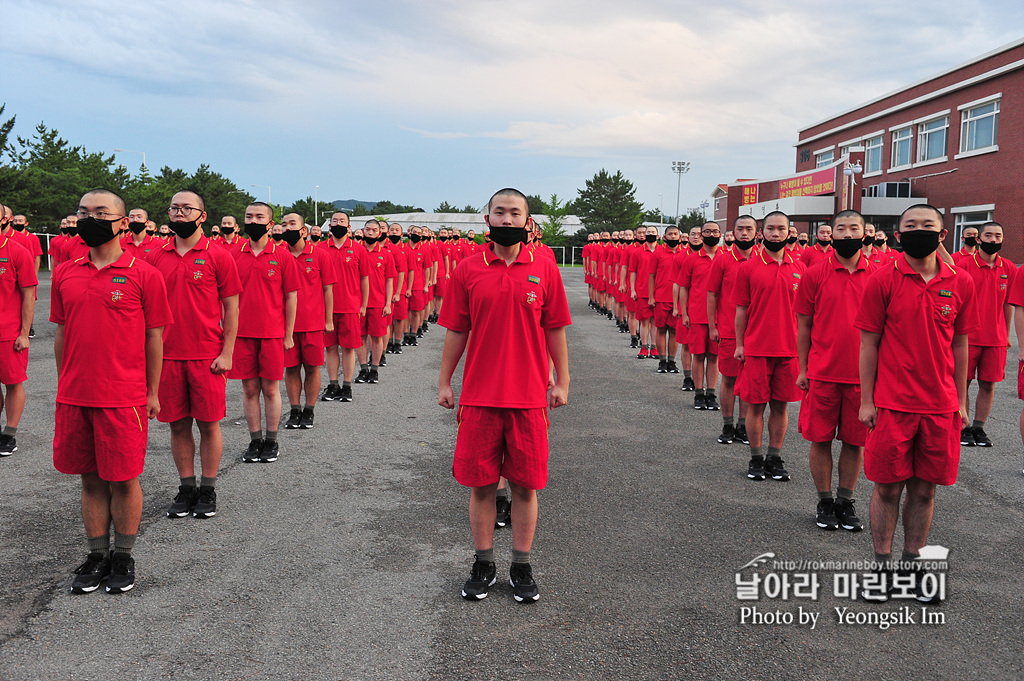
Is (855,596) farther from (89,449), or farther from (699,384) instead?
(699,384)

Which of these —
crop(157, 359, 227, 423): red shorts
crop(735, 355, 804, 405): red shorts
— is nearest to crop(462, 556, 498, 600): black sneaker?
crop(157, 359, 227, 423): red shorts

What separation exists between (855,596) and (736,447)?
3.32 meters

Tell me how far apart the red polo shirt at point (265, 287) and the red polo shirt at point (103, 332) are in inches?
102

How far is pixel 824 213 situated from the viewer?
47125 millimetres

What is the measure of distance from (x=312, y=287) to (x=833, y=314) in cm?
527

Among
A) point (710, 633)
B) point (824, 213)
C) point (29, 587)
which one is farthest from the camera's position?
point (824, 213)

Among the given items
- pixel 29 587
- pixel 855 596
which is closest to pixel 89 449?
pixel 29 587

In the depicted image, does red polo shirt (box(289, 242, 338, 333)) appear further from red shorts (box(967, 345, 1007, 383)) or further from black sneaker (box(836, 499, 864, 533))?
red shorts (box(967, 345, 1007, 383))

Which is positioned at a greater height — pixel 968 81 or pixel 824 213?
pixel 968 81

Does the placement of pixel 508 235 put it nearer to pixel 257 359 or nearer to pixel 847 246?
pixel 847 246

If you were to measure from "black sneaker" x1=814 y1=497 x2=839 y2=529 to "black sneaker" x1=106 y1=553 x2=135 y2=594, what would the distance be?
4.39 m

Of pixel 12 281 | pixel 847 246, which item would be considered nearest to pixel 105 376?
pixel 12 281

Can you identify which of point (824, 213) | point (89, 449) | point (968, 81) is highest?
point (968, 81)

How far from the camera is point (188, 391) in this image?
5508 millimetres
